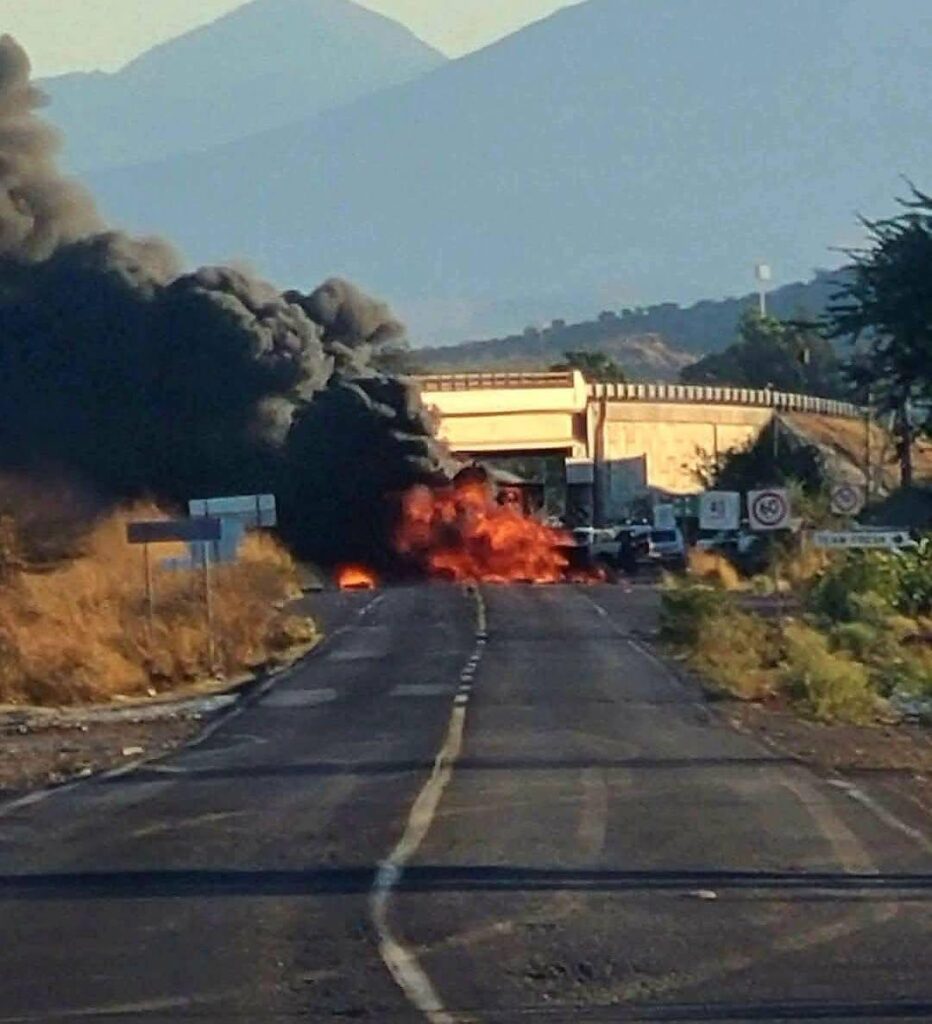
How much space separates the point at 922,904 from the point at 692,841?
10.5 ft

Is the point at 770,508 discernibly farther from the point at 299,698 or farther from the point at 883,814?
the point at 883,814

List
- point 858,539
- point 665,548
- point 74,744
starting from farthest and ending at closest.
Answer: point 665,548, point 858,539, point 74,744

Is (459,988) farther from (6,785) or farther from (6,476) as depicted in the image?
(6,476)

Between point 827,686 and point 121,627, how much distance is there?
1476 centimetres

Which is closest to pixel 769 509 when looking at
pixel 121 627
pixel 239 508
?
pixel 121 627

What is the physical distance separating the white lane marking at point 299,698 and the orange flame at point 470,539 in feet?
154

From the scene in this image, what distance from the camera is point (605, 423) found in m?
110

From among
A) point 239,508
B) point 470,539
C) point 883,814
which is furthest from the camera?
point 470,539

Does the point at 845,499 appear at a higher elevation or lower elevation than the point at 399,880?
higher

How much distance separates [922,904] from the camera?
46.0ft

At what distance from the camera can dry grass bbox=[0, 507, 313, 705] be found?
130ft

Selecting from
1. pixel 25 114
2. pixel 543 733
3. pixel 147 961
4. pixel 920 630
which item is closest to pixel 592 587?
pixel 920 630

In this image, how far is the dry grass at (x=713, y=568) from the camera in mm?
71312

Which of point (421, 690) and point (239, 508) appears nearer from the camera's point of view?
point (421, 690)
